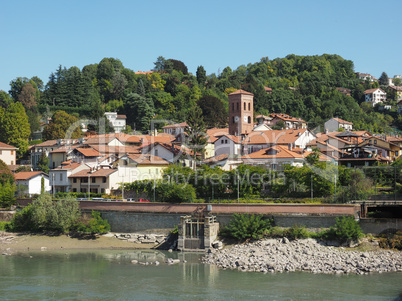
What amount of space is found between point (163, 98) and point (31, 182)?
155 feet

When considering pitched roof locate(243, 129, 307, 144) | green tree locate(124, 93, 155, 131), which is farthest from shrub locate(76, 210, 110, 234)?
green tree locate(124, 93, 155, 131)

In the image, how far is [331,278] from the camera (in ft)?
95.1

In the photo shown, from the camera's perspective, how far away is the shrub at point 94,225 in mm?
39469

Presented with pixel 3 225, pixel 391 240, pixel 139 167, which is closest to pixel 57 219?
pixel 3 225

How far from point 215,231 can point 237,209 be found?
214 centimetres

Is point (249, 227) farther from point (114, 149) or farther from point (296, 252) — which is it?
point (114, 149)

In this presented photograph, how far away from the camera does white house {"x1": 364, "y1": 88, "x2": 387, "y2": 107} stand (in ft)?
399

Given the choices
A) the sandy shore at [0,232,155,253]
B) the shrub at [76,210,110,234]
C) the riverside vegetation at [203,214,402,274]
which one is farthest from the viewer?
the shrub at [76,210,110,234]

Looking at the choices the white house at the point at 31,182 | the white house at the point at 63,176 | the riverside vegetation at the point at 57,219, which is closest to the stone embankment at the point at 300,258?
the riverside vegetation at the point at 57,219

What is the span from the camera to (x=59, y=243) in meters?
39.2

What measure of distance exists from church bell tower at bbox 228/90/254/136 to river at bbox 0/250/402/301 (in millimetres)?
30972

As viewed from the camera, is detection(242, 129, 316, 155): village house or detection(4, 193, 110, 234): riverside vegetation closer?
detection(4, 193, 110, 234): riverside vegetation

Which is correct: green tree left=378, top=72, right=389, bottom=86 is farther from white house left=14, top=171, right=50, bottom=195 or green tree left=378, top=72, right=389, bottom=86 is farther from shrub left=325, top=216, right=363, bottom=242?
shrub left=325, top=216, right=363, bottom=242

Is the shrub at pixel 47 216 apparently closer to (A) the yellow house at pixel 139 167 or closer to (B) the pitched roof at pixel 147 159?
(A) the yellow house at pixel 139 167
